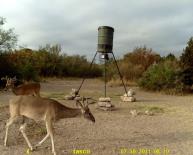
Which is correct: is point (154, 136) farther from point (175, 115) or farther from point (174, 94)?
point (174, 94)

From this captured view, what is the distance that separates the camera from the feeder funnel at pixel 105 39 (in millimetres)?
17625

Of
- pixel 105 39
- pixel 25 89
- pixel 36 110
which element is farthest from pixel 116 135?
pixel 105 39

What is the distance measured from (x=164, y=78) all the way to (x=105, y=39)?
902cm

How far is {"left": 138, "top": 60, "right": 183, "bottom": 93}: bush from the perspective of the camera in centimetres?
2492

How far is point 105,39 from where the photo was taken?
17656mm

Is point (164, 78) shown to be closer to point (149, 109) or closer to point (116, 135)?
point (149, 109)

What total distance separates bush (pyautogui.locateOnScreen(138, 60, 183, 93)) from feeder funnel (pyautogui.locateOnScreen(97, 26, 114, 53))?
8.54m

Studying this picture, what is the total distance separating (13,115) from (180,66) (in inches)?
734

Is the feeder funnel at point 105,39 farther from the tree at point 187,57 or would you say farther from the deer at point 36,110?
the tree at point 187,57

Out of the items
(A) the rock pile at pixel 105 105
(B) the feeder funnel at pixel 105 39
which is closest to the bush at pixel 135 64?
(B) the feeder funnel at pixel 105 39

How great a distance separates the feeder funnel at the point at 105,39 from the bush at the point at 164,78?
8.54 metres

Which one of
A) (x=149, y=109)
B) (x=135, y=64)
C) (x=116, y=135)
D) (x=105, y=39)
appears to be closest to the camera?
(x=116, y=135)

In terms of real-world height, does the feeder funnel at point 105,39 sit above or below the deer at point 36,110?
above

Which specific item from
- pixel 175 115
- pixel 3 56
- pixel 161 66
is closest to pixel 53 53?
pixel 3 56
